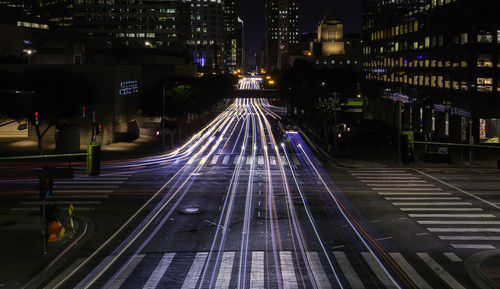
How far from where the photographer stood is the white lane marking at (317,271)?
17.5m

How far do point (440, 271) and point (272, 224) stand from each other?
9505mm

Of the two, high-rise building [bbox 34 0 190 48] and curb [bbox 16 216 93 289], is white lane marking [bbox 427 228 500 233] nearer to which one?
curb [bbox 16 216 93 289]

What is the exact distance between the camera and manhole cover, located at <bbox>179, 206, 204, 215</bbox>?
28723 millimetres

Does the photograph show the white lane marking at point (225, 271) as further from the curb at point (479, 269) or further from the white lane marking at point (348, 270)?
the curb at point (479, 269)

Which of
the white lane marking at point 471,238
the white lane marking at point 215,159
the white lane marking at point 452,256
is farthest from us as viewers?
the white lane marking at point 215,159

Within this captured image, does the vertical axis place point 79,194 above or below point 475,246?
above

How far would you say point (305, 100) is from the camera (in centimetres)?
9412

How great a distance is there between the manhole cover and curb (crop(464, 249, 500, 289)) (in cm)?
1499

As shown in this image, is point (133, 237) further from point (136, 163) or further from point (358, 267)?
point (136, 163)

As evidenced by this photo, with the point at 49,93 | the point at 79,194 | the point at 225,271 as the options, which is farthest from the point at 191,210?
the point at 49,93

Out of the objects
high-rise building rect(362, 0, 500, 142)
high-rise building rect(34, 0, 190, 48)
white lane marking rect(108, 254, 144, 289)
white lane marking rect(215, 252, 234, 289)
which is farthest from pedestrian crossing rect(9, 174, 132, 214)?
high-rise building rect(34, 0, 190, 48)

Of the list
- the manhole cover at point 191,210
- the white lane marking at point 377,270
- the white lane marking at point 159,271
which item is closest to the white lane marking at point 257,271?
the white lane marking at point 159,271

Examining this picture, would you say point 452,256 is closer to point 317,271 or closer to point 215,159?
point 317,271

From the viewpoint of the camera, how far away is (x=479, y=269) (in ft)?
62.1
